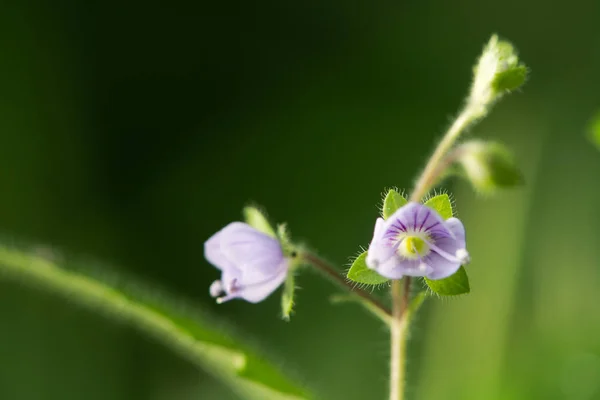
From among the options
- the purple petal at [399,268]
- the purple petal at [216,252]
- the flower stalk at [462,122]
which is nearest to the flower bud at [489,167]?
the flower stalk at [462,122]

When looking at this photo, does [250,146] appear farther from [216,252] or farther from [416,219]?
[416,219]

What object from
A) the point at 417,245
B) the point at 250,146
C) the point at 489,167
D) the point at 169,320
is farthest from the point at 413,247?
the point at 250,146

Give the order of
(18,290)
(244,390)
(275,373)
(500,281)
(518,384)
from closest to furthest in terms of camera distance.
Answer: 1. (275,373)
2. (244,390)
3. (518,384)
4. (500,281)
5. (18,290)

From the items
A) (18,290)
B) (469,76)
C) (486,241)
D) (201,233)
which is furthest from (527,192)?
(18,290)

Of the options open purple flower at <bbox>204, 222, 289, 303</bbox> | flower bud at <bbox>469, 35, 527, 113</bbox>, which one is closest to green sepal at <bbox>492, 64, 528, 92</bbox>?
flower bud at <bbox>469, 35, 527, 113</bbox>

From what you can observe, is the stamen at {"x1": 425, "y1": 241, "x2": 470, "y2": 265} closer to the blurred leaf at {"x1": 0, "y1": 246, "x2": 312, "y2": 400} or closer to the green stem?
the green stem

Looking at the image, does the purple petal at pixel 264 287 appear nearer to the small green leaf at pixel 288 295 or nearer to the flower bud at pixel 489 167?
the small green leaf at pixel 288 295

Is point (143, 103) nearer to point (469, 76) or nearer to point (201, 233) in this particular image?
point (201, 233)
